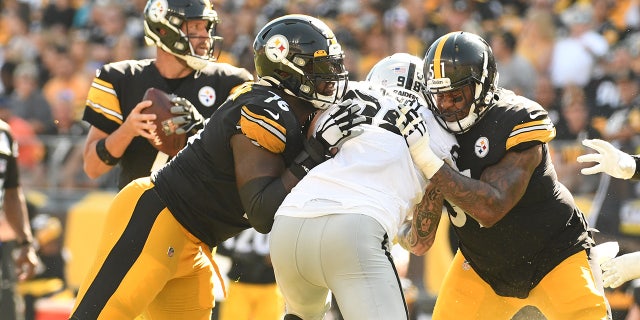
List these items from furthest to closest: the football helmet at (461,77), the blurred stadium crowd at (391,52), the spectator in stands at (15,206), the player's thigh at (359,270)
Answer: the blurred stadium crowd at (391,52) → the spectator in stands at (15,206) → the football helmet at (461,77) → the player's thigh at (359,270)

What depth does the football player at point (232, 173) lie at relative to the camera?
4410mm

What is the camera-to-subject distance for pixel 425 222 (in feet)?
16.3

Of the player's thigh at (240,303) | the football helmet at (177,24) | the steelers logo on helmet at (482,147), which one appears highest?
the football helmet at (177,24)

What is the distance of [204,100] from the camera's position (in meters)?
5.79

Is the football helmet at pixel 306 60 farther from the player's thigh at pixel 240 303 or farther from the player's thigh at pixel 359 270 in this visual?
the player's thigh at pixel 240 303

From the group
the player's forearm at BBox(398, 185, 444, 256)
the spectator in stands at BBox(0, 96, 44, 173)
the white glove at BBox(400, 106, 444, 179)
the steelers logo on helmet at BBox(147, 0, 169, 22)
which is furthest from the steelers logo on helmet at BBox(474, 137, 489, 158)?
the spectator in stands at BBox(0, 96, 44, 173)

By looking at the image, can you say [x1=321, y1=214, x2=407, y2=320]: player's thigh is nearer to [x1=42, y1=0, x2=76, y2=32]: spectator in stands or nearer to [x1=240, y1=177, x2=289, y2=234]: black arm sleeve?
[x1=240, y1=177, x2=289, y2=234]: black arm sleeve

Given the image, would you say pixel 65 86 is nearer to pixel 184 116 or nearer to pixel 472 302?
pixel 184 116

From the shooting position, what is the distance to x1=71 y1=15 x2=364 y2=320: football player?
4.41 metres

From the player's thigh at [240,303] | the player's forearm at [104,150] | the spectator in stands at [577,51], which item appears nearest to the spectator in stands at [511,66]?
the spectator in stands at [577,51]

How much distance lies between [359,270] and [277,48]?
1.15 meters

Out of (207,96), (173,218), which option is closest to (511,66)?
(207,96)

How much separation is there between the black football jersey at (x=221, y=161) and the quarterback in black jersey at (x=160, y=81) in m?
0.86

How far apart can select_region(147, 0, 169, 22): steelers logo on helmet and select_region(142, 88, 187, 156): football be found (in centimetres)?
49
